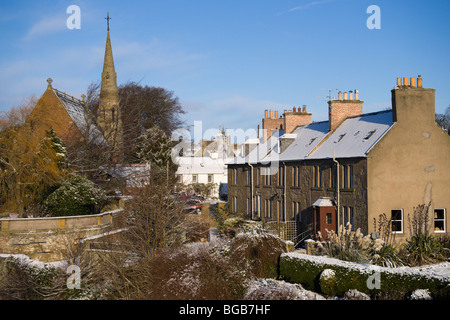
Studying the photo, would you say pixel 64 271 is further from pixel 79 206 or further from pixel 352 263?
pixel 352 263

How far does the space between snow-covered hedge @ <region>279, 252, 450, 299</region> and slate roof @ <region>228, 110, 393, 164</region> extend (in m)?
8.37

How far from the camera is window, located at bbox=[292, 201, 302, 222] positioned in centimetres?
2927

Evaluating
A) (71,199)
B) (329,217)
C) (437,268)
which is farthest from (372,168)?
(71,199)

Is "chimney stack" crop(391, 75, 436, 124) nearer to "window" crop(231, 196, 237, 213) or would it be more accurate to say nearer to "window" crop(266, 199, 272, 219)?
"window" crop(266, 199, 272, 219)

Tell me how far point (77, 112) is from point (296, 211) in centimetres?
2875

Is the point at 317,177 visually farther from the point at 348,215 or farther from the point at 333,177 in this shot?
the point at 348,215

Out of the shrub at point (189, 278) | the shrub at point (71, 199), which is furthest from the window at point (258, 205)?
the shrub at point (189, 278)

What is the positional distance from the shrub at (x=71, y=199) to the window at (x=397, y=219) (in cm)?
1618

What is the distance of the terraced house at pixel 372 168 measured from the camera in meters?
23.2

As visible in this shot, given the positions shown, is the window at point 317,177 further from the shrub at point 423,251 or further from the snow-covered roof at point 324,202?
the shrub at point 423,251

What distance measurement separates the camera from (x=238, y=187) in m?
38.9

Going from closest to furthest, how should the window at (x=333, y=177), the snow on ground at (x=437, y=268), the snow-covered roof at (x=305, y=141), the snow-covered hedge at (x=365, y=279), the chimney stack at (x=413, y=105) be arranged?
the snow-covered hedge at (x=365, y=279), the snow on ground at (x=437, y=268), the chimney stack at (x=413, y=105), the window at (x=333, y=177), the snow-covered roof at (x=305, y=141)
